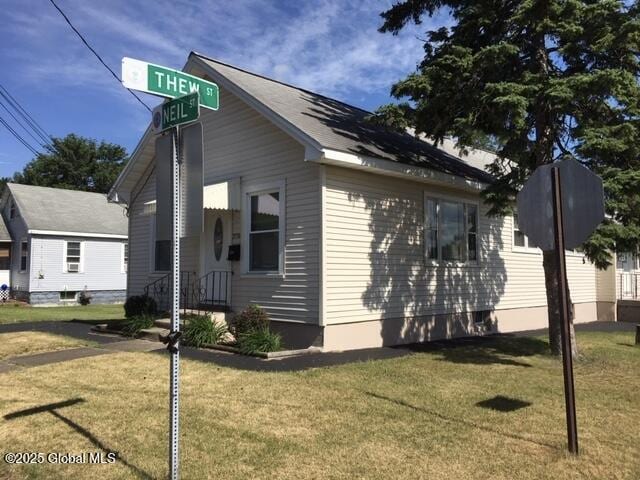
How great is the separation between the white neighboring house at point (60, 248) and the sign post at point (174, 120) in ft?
81.7

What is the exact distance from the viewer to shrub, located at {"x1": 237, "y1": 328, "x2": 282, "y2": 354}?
9805mm

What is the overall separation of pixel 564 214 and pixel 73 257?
2668 centimetres

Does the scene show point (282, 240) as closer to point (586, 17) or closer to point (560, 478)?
point (586, 17)

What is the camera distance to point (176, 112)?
418cm

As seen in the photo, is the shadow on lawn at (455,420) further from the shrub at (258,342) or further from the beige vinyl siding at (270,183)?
the beige vinyl siding at (270,183)

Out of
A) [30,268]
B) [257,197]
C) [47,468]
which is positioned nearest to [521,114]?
[257,197]

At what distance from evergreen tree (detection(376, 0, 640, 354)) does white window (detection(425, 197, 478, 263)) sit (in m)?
2.00

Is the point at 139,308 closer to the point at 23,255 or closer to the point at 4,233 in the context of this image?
the point at 23,255

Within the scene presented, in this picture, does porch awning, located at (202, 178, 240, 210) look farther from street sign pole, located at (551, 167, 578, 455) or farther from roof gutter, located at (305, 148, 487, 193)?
street sign pole, located at (551, 167, 578, 455)

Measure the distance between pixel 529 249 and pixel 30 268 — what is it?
21.9 m

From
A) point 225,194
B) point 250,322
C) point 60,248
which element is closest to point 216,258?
point 225,194

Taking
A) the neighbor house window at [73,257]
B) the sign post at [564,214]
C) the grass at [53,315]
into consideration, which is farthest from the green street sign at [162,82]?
the neighbor house window at [73,257]

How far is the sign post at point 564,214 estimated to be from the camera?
16.7ft

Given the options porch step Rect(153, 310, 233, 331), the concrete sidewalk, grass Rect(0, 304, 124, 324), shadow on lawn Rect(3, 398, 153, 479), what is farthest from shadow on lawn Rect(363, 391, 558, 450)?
grass Rect(0, 304, 124, 324)
